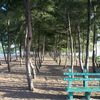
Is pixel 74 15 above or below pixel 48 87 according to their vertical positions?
above

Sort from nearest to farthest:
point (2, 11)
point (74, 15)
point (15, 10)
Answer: point (15, 10)
point (2, 11)
point (74, 15)

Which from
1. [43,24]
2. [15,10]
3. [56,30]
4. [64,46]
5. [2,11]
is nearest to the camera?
[15,10]

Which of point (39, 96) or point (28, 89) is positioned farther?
point (28, 89)

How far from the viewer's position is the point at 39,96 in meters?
12.1

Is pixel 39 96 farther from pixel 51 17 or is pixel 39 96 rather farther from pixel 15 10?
pixel 51 17

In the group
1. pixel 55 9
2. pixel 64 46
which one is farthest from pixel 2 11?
pixel 64 46

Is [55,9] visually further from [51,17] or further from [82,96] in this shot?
[82,96]

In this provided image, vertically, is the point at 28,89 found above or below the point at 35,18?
below

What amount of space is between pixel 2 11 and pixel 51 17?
3.91 metres

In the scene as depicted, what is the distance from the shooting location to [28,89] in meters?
13.6

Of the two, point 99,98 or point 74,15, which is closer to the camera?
point 99,98

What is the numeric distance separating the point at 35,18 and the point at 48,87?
22.9 feet

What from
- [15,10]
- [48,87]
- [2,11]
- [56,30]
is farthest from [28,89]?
[56,30]

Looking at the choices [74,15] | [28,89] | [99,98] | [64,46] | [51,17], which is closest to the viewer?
[99,98]
